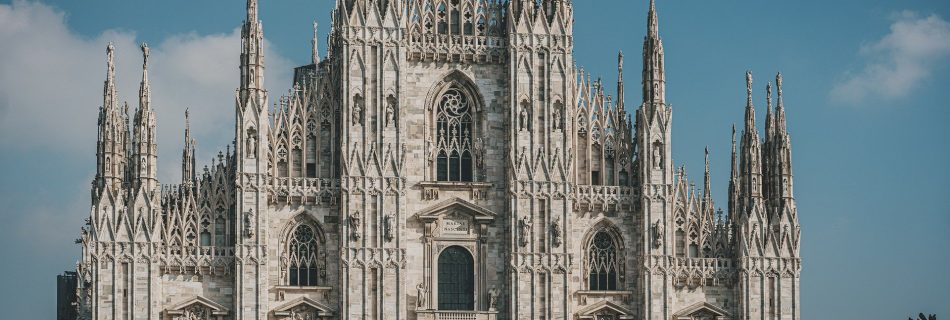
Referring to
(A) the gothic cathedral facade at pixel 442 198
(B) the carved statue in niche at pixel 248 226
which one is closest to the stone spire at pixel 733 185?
Answer: (A) the gothic cathedral facade at pixel 442 198

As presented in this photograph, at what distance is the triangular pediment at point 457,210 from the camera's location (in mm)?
61156

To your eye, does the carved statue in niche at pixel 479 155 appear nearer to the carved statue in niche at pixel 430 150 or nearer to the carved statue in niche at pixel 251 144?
the carved statue in niche at pixel 430 150

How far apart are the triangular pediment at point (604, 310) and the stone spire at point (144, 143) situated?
16525mm

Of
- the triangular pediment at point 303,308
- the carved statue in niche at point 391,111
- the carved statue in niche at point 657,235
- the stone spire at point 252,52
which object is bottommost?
the triangular pediment at point 303,308

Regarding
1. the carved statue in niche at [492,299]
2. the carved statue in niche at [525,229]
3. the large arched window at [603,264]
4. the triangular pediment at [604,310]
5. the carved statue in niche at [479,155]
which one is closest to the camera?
the carved statue in niche at [492,299]

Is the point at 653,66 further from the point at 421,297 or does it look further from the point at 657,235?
the point at 421,297

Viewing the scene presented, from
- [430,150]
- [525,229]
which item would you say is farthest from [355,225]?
[525,229]

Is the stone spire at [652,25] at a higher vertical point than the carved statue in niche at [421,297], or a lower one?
higher

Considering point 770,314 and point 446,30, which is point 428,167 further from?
point 770,314

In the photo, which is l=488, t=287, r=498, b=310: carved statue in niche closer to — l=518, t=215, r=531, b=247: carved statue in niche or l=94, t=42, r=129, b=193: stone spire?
l=518, t=215, r=531, b=247: carved statue in niche

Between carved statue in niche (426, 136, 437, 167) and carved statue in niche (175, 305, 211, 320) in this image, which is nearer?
carved statue in niche (175, 305, 211, 320)

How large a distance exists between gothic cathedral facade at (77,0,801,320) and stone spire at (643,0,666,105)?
0.25ft

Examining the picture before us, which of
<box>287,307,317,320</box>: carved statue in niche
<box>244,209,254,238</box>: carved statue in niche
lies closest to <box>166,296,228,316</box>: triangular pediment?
<box>287,307,317,320</box>: carved statue in niche

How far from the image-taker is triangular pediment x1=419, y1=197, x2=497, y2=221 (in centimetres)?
6116
